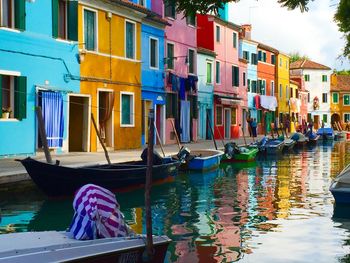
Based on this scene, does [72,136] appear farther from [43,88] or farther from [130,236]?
[130,236]

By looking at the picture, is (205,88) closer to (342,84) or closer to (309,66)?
(309,66)

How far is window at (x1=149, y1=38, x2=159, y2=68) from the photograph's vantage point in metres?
26.2

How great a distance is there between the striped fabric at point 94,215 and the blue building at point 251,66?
1492 inches

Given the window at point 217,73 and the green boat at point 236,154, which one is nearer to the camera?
the green boat at point 236,154

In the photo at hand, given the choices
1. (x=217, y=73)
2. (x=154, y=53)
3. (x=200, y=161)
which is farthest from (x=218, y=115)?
(x=200, y=161)

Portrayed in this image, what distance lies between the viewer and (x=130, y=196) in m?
14.5

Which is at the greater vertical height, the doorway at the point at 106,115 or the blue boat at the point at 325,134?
the doorway at the point at 106,115

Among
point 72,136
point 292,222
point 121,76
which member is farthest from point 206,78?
point 292,222

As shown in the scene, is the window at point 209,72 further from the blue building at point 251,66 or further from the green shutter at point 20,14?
the green shutter at point 20,14

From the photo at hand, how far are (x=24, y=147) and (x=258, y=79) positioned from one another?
31.5 metres

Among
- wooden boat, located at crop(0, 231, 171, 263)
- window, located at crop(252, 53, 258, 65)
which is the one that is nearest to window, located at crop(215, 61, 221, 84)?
window, located at crop(252, 53, 258, 65)

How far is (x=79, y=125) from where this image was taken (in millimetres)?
21312

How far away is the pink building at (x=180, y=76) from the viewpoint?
2817 centimetres

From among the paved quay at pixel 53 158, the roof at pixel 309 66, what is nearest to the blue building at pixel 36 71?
the paved quay at pixel 53 158
